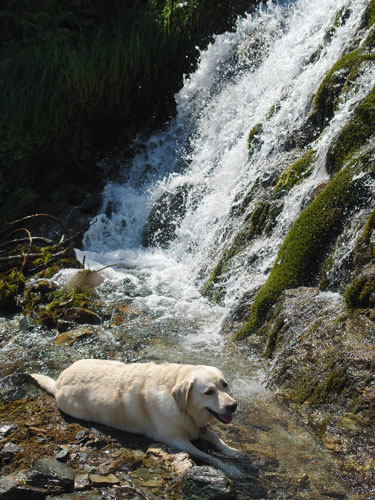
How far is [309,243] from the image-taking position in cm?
656

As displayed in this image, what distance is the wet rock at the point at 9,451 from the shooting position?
12.8ft

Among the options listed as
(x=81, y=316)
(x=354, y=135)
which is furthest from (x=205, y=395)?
(x=354, y=135)

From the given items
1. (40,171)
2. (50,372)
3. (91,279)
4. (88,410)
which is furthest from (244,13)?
(88,410)

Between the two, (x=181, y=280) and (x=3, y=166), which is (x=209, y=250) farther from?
(x=3, y=166)

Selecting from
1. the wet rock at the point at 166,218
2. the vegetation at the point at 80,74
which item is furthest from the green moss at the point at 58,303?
the vegetation at the point at 80,74

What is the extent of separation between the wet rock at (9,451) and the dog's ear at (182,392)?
122 cm

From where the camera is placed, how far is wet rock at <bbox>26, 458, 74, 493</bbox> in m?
3.52

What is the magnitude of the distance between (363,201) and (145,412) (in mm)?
3565

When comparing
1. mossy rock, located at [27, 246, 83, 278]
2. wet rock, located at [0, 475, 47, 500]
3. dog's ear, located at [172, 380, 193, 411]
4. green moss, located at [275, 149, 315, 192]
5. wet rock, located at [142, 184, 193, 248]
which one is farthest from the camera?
wet rock, located at [142, 184, 193, 248]

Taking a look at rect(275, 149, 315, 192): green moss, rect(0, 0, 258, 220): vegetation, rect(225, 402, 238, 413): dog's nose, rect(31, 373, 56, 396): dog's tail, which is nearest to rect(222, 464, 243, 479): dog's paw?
rect(225, 402, 238, 413): dog's nose

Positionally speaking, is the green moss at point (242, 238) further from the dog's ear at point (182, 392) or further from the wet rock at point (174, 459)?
the wet rock at point (174, 459)

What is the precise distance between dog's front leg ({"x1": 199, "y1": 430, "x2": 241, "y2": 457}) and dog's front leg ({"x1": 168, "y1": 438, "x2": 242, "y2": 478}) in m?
0.17

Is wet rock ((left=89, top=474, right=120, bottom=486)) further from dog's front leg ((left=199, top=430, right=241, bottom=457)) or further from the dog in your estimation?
dog's front leg ((left=199, top=430, right=241, bottom=457))

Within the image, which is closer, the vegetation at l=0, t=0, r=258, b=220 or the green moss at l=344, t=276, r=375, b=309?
the green moss at l=344, t=276, r=375, b=309
